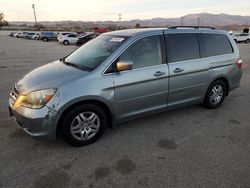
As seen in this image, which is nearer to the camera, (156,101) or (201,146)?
(201,146)

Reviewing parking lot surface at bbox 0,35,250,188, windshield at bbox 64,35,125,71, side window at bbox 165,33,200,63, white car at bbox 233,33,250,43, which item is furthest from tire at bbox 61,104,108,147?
white car at bbox 233,33,250,43

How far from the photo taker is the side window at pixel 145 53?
3.74 metres

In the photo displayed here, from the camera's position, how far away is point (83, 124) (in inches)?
137

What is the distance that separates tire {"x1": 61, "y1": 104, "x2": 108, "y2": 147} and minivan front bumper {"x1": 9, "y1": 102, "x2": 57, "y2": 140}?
177 millimetres

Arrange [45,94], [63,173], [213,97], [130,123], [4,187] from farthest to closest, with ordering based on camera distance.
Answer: [213,97]
[130,123]
[45,94]
[63,173]
[4,187]

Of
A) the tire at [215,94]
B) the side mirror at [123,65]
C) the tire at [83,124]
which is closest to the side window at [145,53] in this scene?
the side mirror at [123,65]

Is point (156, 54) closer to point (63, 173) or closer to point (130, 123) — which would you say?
point (130, 123)

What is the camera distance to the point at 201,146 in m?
3.57

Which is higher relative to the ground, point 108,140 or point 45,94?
point 45,94

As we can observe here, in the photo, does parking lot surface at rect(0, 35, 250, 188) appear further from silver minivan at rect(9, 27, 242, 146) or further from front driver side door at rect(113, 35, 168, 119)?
front driver side door at rect(113, 35, 168, 119)

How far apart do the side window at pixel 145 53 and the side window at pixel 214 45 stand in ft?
3.78

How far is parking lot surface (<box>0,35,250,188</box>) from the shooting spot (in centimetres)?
279

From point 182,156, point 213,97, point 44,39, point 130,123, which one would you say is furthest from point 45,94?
point 44,39

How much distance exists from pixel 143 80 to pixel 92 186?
1824mm
